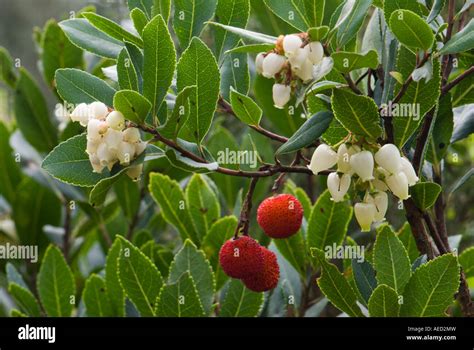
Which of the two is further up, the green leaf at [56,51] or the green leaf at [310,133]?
the green leaf at [56,51]

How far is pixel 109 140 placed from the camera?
72cm

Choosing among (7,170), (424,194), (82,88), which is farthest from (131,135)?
(7,170)

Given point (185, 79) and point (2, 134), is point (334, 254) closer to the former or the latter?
point (185, 79)

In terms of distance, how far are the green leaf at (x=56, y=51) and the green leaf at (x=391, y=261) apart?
0.82 metres

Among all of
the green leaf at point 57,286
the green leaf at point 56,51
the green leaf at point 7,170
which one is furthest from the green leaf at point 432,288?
the green leaf at point 7,170

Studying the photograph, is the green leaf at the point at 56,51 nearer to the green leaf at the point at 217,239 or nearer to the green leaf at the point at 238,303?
the green leaf at the point at 217,239

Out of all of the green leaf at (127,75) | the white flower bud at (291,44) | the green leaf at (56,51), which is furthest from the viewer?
the green leaf at (56,51)

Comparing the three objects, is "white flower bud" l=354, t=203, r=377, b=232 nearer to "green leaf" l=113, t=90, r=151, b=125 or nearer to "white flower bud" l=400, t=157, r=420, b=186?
"white flower bud" l=400, t=157, r=420, b=186

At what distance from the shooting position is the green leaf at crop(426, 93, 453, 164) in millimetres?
919

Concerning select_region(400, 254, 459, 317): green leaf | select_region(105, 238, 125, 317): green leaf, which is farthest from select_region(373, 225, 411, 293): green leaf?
select_region(105, 238, 125, 317): green leaf

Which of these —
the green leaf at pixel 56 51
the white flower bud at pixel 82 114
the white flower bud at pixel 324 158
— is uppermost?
the green leaf at pixel 56 51

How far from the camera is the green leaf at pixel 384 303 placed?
0.84 meters

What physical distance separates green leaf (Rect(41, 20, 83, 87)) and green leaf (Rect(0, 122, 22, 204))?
18 centimetres
